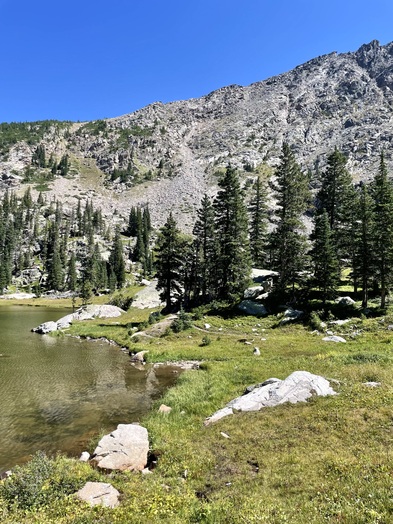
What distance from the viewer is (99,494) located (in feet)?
34.2

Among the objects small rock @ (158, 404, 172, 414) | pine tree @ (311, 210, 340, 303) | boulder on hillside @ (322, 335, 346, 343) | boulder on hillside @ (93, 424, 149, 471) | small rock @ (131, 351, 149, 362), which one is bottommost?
small rock @ (131, 351, 149, 362)

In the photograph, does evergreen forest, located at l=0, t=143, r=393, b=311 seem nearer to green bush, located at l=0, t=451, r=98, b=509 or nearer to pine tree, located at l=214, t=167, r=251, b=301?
pine tree, located at l=214, t=167, r=251, b=301

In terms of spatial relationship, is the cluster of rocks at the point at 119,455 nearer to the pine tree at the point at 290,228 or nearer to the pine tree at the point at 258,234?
the pine tree at the point at 290,228

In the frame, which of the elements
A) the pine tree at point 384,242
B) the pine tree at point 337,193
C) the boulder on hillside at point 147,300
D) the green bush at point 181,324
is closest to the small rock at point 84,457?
the green bush at point 181,324

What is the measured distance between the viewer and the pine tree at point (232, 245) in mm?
53125

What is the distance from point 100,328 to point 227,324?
2346cm

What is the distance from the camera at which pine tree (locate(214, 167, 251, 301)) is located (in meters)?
53.1

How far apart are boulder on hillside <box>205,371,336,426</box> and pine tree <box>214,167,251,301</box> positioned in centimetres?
3337

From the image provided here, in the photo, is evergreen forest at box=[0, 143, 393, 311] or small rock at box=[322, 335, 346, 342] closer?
small rock at box=[322, 335, 346, 342]

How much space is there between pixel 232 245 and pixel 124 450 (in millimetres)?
42031

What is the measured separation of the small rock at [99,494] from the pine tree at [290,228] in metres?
41.9

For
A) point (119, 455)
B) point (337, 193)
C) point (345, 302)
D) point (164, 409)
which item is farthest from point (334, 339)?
point (337, 193)

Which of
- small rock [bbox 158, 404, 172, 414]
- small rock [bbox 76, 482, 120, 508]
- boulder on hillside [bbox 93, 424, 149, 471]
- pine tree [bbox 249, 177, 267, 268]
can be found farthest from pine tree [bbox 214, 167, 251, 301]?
small rock [bbox 76, 482, 120, 508]

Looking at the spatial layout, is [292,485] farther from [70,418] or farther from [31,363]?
[31,363]
